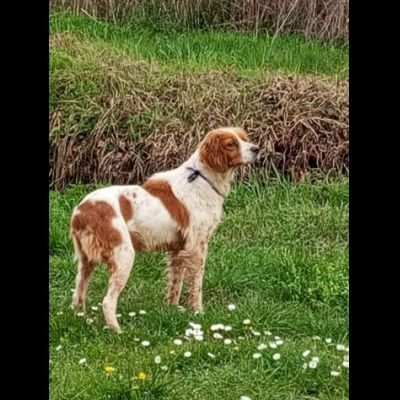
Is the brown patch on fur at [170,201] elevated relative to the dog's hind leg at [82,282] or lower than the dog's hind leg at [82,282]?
elevated

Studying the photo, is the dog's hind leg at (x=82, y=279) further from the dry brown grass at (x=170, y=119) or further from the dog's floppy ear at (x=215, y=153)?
the dry brown grass at (x=170, y=119)

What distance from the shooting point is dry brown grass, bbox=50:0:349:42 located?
37.7 ft

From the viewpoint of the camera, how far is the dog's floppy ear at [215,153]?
21.6ft

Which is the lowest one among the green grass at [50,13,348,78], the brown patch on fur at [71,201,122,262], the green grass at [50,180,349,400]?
the green grass at [50,180,349,400]

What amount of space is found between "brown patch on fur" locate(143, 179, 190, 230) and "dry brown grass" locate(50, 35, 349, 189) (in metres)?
2.65

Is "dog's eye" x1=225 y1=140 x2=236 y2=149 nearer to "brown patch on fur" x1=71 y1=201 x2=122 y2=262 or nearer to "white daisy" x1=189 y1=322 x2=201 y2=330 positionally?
"brown patch on fur" x1=71 y1=201 x2=122 y2=262

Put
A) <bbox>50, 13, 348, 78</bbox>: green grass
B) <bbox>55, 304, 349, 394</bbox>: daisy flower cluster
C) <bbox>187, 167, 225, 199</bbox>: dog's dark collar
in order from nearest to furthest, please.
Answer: <bbox>55, 304, 349, 394</bbox>: daisy flower cluster
<bbox>187, 167, 225, 199</bbox>: dog's dark collar
<bbox>50, 13, 348, 78</bbox>: green grass

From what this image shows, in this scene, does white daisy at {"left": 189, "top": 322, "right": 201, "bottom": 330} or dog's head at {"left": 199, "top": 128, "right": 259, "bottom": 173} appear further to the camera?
dog's head at {"left": 199, "top": 128, "right": 259, "bottom": 173}

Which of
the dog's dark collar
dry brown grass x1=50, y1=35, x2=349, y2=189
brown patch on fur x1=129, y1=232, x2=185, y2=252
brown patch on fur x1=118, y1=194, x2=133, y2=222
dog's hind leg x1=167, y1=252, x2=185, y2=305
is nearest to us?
brown patch on fur x1=118, y1=194, x2=133, y2=222

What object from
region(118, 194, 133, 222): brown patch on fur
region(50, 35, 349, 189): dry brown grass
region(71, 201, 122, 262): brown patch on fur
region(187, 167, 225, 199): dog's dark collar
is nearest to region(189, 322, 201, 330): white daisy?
region(71, 201, 122, 262): brown patch on fur

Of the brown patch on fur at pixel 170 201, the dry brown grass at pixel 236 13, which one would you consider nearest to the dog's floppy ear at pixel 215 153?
the brown patch on fur at pixel 170 201

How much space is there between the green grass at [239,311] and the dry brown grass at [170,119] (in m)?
0.38

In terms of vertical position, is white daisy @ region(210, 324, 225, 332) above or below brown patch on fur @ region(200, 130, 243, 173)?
below

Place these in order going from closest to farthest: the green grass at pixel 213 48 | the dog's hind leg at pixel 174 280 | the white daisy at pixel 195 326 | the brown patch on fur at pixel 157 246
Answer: the white daisy at pixel 195 326, the brown patch on fur at pixel 157 246, the dog's hind leg at pixel 174 280, the green grass at pixel 213 48
